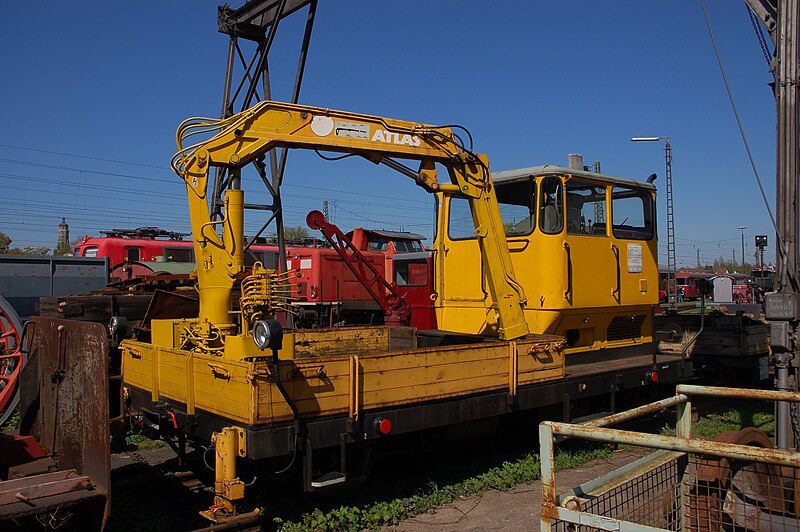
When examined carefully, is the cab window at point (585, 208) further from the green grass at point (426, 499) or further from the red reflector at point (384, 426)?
the red reflector at point (384, 426)

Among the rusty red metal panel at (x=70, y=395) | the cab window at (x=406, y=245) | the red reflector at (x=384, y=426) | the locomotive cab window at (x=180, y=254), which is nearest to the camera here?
the rusty red metal panel at (x=70, y=395)

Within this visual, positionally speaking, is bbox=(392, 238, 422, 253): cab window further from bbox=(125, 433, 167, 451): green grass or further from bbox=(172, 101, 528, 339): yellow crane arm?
bbox=(172, 101, 528, 339): yellow crane arm

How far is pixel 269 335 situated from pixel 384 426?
56.8 inches

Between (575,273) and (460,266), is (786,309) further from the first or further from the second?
(460,266)

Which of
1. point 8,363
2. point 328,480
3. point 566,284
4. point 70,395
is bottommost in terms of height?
point 328,480

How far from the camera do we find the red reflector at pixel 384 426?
5266 mm

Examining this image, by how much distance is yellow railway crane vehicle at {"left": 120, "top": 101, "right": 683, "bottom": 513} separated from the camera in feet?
15.5

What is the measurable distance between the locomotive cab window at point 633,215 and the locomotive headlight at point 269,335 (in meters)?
5.39

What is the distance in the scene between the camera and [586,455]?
289 inches

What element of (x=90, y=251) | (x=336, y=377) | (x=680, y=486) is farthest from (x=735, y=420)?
(x=90, y=251)

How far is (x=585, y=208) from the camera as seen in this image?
8062 millimetres

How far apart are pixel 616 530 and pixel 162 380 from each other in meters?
4.23

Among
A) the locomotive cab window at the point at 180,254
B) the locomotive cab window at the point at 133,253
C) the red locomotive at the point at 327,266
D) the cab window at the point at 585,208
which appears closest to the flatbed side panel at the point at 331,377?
the cab window at the point at 585,208

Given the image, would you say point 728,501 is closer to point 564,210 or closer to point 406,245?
point 564,210
